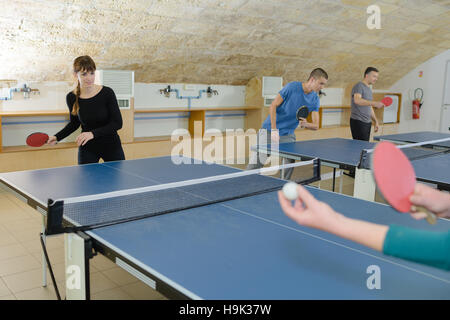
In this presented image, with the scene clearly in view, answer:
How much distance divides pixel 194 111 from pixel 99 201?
5103 mm

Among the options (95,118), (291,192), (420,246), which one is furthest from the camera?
(95,118)

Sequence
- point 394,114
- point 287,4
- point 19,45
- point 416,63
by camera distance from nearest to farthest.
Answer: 1. point 19,45
2. point 287,4
3. point 416,63
4. point 394,114

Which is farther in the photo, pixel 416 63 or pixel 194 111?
pixel 416 63

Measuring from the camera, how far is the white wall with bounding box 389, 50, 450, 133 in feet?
31.5

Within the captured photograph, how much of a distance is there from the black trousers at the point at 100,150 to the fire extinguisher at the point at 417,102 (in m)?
8.42

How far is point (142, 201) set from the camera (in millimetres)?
2160

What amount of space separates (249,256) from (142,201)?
0.85 metres

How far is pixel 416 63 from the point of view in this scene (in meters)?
9.65

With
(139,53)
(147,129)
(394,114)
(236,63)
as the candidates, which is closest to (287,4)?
(236,63)

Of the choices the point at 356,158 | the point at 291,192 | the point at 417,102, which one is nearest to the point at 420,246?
the point at 291,192

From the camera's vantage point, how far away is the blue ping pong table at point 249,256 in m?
1.26

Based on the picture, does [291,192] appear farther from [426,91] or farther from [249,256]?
[426,91]

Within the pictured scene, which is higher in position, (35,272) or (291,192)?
(291,192)
